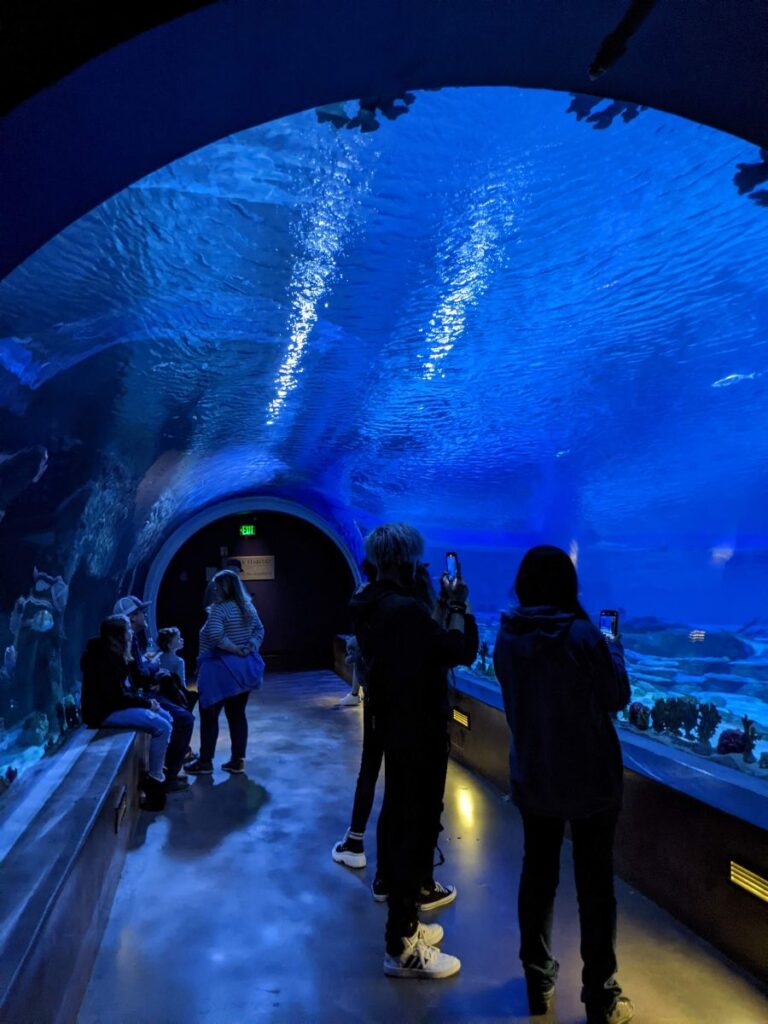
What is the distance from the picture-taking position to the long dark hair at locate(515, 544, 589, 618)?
2.73 meters

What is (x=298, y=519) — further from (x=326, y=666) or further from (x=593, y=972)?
(x=593, y=972)

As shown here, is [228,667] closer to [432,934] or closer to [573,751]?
[432,934]

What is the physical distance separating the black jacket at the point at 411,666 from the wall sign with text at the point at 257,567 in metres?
11.9

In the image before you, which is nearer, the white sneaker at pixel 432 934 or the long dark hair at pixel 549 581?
the long dark hair at pixel 549 581

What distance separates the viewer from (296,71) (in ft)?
5.48

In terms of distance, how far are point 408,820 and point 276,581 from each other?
12169 millimetres

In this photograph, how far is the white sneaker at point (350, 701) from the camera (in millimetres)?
10125

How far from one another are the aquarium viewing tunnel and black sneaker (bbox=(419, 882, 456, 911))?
0.32 metres

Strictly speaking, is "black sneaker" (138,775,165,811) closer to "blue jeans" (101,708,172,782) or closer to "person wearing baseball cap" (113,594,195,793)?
"blue jeans" (101,708,172,782)

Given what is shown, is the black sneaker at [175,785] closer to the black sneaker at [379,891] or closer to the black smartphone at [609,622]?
the black sneaker at [379,891]

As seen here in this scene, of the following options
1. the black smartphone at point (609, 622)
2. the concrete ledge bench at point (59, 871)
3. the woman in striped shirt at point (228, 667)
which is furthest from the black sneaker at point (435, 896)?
the woman in striped shirt at point (228, 667)

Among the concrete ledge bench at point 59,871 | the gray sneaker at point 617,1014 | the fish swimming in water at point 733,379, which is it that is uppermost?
the fish swimming in water at point 733,379

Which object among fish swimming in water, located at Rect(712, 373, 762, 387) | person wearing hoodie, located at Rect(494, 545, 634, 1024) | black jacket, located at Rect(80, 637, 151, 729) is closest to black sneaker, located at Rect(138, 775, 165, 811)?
black jacket, located at Rect(80, 637, 151, 729)

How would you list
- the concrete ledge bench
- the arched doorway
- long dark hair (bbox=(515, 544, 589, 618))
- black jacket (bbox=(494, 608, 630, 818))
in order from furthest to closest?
the arched doorway, long dark hair (bbox=(515, 544, 589, 618)), black jacket (bbox=(494, 608, 630, 818)), the concrete ledge bench
